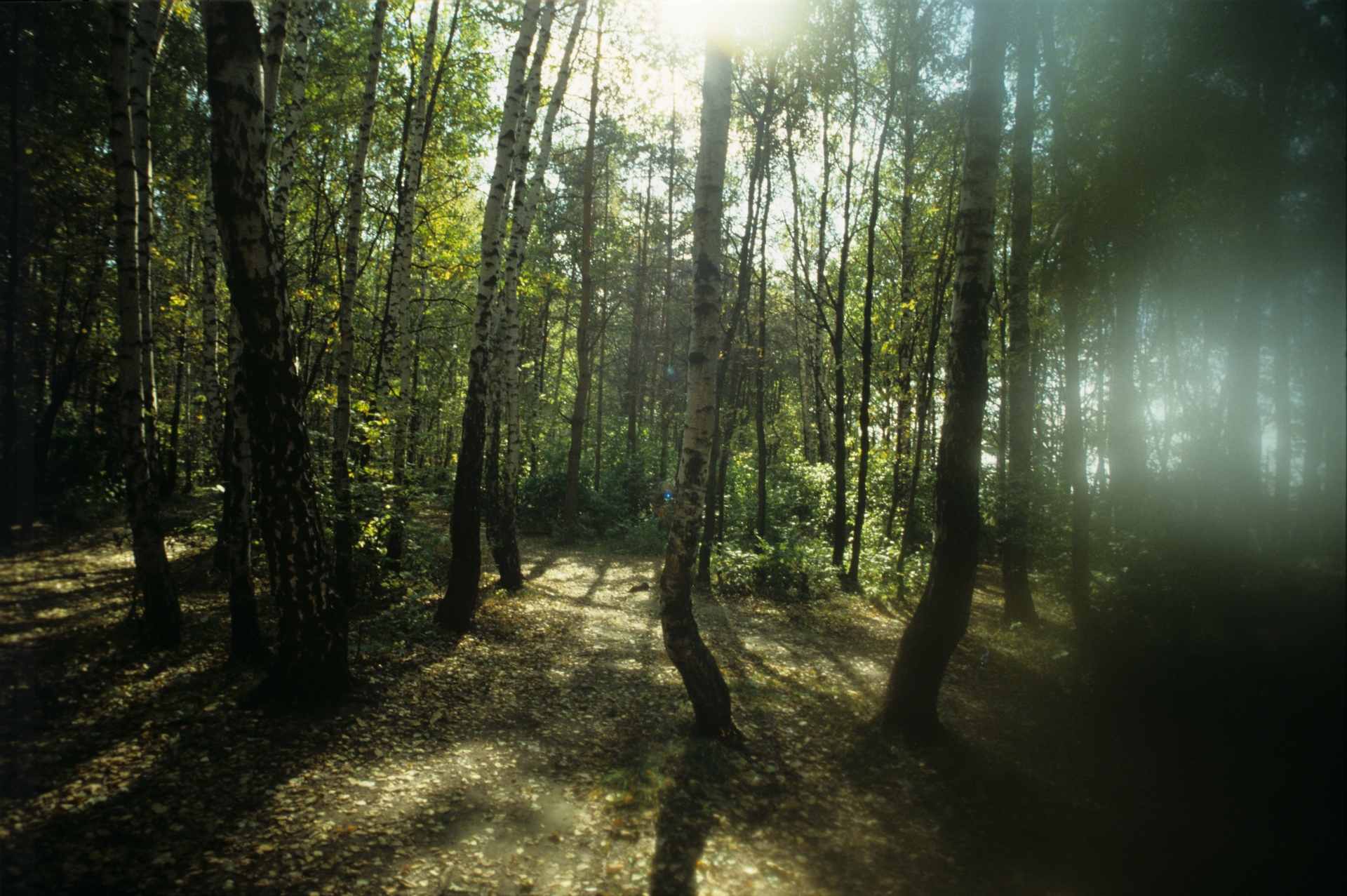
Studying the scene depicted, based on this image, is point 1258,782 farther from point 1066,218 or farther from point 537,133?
point 537,133

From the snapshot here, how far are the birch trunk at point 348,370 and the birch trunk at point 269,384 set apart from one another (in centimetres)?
258

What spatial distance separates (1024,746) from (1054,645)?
10.9 feet

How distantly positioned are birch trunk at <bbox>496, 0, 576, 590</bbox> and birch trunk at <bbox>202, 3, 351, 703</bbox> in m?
5.55

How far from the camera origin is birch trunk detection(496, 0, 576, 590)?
34.0 ft

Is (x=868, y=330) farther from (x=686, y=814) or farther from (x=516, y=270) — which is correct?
(x=686, y=814)

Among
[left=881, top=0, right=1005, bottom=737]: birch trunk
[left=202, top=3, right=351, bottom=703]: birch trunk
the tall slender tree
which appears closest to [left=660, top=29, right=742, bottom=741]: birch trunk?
[left=881, top=0, right=1005, bottom=737]: birch trunk

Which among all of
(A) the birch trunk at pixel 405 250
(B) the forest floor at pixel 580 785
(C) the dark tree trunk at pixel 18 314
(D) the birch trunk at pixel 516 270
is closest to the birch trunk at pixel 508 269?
(D) the birch trunk at pixel 516 270

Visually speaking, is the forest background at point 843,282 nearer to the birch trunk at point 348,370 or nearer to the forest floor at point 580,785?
the birch trunk at point 348,370

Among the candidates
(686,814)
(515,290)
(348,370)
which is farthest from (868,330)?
(686,814)

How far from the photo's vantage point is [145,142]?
6.14 m

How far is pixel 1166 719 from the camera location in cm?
546

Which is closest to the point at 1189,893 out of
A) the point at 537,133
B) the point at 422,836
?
the point at 422,836

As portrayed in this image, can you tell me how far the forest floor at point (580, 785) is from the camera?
343 cm

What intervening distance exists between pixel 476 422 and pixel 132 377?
351 cm
